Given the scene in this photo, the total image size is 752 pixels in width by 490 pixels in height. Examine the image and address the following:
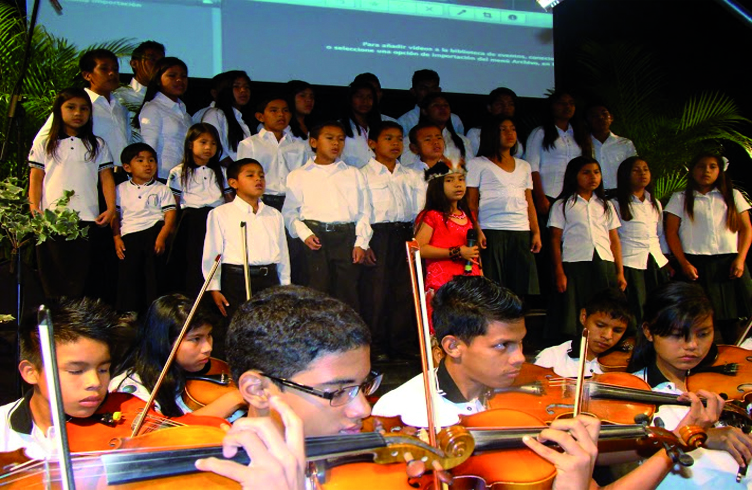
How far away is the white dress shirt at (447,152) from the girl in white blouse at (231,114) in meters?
0.94

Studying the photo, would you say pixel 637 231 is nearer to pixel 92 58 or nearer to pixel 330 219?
pixel 330 219

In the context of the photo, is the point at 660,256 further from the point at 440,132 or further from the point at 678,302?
the point at 678,302

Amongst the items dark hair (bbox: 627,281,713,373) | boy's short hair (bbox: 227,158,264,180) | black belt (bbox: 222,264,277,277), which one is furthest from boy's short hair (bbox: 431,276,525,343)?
boy's short hair (bbox: 227,158,264,180)

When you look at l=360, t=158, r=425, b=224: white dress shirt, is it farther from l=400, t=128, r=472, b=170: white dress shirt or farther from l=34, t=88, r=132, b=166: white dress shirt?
l=34, t=88, r=132, b=166: white dress shirt

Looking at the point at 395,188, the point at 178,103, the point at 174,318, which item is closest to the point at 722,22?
the point at 395,188

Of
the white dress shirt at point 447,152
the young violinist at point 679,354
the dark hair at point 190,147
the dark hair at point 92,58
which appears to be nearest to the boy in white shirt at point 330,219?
the dark hair at point 190,147

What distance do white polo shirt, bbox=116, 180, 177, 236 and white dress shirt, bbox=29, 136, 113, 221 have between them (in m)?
0.14

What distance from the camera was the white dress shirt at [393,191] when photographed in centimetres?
402

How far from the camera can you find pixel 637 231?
4590mm

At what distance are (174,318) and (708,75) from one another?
18.6 ft

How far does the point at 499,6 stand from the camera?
5.22 metres

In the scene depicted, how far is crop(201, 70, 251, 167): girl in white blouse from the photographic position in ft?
13.7

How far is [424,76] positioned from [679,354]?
296cm

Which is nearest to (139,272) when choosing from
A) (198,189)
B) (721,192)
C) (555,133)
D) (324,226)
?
(198,189)
